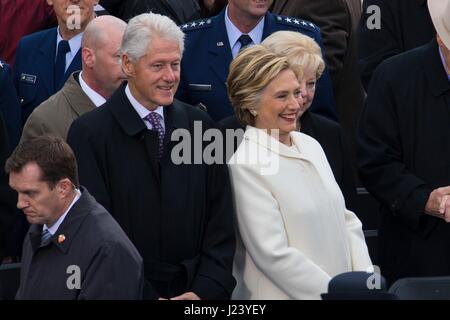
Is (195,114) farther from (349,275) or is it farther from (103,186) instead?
(349,275)

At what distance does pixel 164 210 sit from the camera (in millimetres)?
7168

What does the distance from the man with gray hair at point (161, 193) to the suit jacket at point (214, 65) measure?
1.01 meters

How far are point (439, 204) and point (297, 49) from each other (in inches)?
43.8

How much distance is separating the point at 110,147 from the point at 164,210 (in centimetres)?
41

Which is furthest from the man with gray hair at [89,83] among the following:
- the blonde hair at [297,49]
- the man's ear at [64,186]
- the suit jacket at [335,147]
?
the man's ear at [64,186]

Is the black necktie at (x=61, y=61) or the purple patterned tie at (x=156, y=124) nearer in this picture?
the purple patterned tie at (x=156, y=124)

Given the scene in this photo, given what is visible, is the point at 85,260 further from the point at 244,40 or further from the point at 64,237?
the point at 244,40

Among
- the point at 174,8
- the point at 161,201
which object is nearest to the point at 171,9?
the point at 174,8

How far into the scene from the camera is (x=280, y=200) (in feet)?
23.5

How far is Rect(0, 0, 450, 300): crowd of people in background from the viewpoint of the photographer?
22.1 ft

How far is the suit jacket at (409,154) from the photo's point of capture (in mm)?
7703

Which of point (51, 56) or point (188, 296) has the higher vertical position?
point (51, 56)

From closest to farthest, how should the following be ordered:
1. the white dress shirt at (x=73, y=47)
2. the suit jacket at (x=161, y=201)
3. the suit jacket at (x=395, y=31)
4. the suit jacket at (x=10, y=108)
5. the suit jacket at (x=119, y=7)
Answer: the suit jacket at (x=161, y=201) → the suit jacket at (x=10, y=108) → the suit jacket at (x=395, y=31) → the white dress shirt at (x=73, y=47) → the suit jacket at (x=119, y=7)

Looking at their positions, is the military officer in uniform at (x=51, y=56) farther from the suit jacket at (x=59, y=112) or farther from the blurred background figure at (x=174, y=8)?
the blurred background figure at (x=174, y=8)
